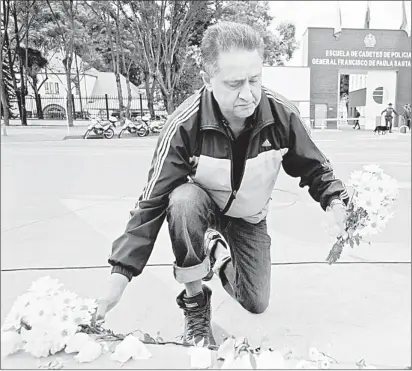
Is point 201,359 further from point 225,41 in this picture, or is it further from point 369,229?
point 225,41

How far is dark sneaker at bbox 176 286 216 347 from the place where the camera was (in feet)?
4.91

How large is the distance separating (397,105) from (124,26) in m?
12.8

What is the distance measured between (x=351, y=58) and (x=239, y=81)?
70.8ft

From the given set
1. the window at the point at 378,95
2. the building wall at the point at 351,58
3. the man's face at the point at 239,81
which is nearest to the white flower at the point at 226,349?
the man's face at the point at 239,81

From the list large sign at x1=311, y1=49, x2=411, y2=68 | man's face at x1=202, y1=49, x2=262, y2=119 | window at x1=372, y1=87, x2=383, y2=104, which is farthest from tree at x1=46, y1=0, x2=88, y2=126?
man's face at x1=202, y1=49, x2=262, y2=119

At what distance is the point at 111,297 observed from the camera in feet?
4.09

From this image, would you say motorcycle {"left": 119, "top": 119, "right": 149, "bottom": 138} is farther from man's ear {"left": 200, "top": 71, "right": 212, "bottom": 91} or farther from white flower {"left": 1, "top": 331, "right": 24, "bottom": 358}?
white flower {"left": 1, "top": 331, "right": 24, "bottom": 358}

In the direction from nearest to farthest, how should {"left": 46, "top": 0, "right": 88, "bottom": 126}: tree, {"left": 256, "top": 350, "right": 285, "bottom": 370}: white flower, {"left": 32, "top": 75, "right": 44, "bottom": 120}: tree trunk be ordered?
{"left": 256, "top": 350, "right": 285, "bottom": 370}: white flower → {"left": 46, "top": 0, "right": 88, "bottom": 126}: tree → {"left": 32, "top": 75, "right": 44, "bottom": 120}: tree trunk

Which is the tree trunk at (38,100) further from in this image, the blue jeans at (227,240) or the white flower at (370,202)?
the white flower at (370,202)

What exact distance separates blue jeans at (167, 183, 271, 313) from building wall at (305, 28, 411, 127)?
20.1 meters

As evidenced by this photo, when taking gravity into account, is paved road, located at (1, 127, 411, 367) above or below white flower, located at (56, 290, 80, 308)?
below

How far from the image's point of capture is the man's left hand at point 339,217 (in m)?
1.38

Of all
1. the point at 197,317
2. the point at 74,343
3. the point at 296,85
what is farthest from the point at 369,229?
the point at 296,85

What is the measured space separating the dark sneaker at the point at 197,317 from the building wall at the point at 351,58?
804 inches
